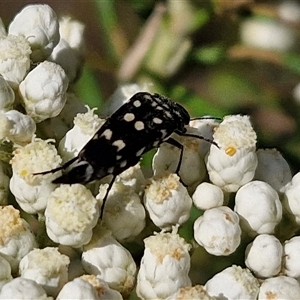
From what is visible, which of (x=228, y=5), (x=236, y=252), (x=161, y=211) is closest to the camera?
(x=161, y=211)

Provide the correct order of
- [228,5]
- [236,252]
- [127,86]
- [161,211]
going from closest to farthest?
[161,211] → [236,252] → [127,86] → [228,5]

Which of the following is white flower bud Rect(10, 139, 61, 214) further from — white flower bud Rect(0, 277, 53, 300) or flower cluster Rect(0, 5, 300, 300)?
white flower bud Rect(0, 277, 53, 300)

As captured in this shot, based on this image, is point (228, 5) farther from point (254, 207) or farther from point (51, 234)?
point (51, 234)

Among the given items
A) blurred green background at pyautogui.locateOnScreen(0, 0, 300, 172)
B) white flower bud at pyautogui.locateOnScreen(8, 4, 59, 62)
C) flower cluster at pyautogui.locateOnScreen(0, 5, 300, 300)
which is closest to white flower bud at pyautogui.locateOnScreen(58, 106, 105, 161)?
flower cluster at pyautogui.locateOnScreen(0, 5, 300, 300)

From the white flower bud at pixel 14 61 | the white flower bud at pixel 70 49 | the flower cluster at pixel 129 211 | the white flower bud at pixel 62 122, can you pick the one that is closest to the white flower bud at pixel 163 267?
the flower cluster at pixel 129 211

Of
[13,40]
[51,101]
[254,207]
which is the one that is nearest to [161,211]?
[254,207]

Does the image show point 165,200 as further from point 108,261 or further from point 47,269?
point 47,269

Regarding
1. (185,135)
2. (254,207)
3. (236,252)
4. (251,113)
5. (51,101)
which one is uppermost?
(51,101)

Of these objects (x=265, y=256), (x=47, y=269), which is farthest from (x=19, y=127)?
(x=265, y=256)
